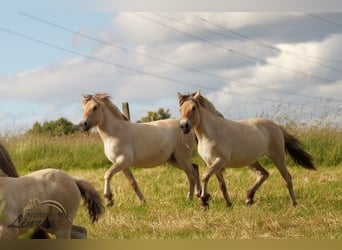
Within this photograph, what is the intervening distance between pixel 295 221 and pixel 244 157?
1.79 m

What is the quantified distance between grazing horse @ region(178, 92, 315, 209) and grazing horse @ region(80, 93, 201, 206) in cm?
64

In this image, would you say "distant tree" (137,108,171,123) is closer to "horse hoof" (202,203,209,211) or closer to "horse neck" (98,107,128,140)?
"horse neck" (98,107,128,140)

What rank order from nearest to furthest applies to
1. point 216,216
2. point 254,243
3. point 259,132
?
point 254,243
point 216,216
point 259,132

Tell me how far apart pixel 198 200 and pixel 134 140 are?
97 cm

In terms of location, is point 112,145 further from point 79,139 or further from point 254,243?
A: point 254,243

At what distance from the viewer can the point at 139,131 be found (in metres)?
7.16

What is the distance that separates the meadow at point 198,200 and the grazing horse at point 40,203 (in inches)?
42.5

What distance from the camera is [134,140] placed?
7109 millimetres

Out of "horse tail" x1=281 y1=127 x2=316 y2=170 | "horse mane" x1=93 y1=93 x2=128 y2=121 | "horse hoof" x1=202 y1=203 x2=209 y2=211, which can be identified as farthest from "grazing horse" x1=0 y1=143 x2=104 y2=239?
"horse tail" x1=281 y1=127 x2=316 y2=170

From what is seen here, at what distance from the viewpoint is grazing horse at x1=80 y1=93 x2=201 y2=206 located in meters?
6.94

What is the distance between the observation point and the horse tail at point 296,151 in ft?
24.3

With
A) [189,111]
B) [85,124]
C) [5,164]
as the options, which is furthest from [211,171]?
[5,164]

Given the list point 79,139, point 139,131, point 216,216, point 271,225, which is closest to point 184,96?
point 139,131

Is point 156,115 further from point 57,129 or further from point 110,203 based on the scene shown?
point 110,203
